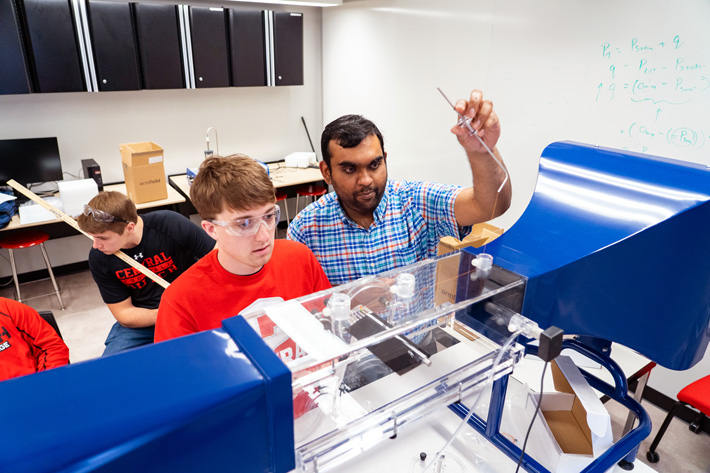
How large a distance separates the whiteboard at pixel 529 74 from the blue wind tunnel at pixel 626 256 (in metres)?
1.95

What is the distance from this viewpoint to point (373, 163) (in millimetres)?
1652

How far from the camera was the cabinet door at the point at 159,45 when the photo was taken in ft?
12.4

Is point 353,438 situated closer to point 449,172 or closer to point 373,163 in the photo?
point 373,163

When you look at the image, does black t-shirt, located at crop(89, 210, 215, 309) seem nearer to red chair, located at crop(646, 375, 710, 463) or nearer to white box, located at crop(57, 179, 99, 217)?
white box, located at crop(57, 179, 99, 217)

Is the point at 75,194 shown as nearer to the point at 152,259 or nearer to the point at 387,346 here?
the point at 152,259

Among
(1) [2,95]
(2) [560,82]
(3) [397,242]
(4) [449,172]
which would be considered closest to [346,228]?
(3) [397,242]

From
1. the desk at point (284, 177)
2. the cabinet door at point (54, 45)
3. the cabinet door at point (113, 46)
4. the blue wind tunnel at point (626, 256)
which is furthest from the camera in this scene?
the desk at point (284, 177)

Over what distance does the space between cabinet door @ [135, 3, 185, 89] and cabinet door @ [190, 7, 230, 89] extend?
142 mm

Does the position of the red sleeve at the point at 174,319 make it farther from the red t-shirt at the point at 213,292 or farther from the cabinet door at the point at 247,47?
the cabinet door at the point at 247,47

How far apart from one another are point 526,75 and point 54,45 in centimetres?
360

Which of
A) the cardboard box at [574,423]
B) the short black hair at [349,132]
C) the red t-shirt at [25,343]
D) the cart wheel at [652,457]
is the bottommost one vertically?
the cart wheel at [652,457]

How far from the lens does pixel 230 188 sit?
4.17 feet

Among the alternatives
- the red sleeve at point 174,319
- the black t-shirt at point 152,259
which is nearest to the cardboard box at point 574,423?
the red sleeve at point 174,319

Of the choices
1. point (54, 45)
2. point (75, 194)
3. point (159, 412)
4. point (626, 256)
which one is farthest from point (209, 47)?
point (159, 412)
